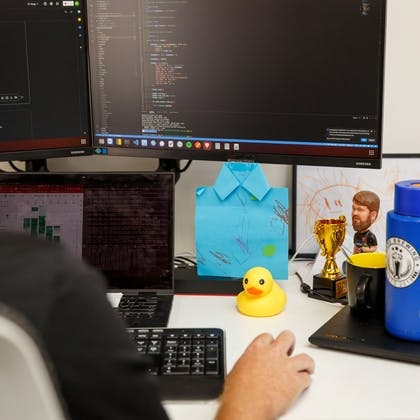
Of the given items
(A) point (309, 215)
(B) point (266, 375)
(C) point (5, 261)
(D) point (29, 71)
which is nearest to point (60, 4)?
(D) point (29, 71)

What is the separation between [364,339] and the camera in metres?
1.03

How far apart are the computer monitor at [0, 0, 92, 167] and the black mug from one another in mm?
615

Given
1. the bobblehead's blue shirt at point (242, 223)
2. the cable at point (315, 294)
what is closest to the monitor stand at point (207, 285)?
the bobblehead's blue shirt at point (242, 223)

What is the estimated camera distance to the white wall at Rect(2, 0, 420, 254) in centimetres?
140

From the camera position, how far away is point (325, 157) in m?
1.23

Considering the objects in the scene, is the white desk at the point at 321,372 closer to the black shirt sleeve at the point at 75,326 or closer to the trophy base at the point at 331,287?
the trophy base at the point at 331,287

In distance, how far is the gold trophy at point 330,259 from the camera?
1.25 meters

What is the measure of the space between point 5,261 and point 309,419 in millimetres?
532

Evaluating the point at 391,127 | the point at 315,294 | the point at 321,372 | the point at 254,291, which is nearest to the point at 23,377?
the point at 321,372

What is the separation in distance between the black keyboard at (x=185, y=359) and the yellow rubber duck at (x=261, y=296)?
14 centimetres

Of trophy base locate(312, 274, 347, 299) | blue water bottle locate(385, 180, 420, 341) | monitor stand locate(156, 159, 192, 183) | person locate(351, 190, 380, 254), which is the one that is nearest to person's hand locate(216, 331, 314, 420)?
blue water bottle locate(385, 180, 420, 341)

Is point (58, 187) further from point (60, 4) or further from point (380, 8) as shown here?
point (380, 8)

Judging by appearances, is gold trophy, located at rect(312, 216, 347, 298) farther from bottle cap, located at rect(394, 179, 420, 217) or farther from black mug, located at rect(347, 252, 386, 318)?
bottle cap, located at rect(394, 179, 420, 217)

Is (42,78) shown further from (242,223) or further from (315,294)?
(315,294)
